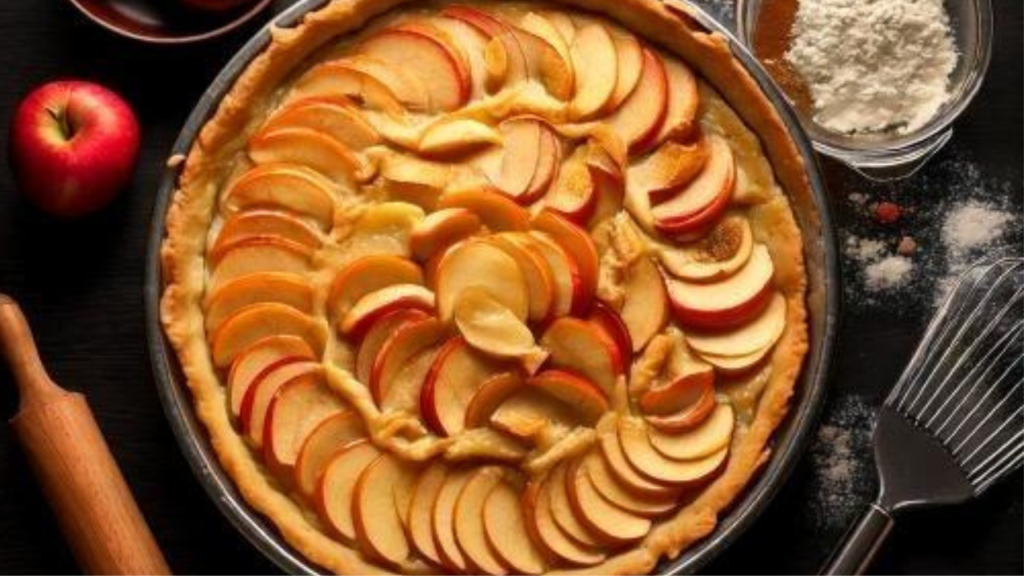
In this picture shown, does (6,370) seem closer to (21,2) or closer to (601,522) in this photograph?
(21,2)

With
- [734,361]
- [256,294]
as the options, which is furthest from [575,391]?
[256,294]

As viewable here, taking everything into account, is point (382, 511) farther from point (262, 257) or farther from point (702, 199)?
point (702, 199)

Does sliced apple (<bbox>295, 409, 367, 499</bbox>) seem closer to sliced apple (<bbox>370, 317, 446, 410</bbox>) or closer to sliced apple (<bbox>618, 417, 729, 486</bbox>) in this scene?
sliced apple (<bbox>370, 317, 446, 410</bbox>)

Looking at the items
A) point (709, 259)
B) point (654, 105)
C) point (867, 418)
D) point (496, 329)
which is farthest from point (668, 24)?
point (867, 418)

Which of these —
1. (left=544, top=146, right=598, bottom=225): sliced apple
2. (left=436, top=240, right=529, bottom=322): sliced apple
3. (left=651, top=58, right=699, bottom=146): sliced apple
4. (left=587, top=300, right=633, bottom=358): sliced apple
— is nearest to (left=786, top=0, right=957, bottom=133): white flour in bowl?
(left=651, top=58, right=699, bottom=146): sliced apple

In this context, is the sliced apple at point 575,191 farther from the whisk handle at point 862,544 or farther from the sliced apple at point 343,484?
the whisk handle at point 862,544

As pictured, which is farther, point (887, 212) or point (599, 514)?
point (887, 212)
